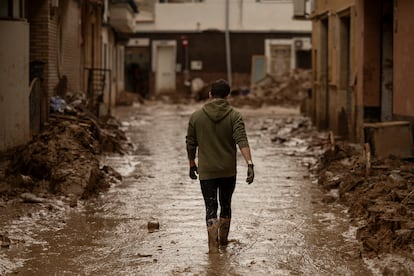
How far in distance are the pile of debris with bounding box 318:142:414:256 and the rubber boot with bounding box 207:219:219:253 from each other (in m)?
1.33

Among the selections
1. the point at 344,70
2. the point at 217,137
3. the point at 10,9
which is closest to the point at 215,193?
the point at 217,137

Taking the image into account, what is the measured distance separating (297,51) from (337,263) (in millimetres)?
35284

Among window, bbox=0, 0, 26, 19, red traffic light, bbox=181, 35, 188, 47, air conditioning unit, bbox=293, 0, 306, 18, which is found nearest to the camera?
window, bbox=0, 0, 26, 19

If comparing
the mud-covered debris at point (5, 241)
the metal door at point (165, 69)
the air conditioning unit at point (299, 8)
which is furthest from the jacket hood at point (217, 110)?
A: the metal door at point (165, 69)

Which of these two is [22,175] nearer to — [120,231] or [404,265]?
[120,231]

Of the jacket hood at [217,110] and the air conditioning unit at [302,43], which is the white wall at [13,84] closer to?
the jacket hood at [217,110]

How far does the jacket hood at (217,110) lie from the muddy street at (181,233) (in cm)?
123

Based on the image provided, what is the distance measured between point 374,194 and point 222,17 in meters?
33.3

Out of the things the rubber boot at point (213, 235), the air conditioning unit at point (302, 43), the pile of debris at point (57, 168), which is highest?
the air conditioning unit at point (302, 43)

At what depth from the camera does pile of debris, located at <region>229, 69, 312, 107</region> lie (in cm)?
3709

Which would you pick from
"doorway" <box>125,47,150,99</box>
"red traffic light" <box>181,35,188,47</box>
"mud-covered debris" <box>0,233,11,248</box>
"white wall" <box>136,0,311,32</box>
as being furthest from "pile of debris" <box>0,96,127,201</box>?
"doorway" <box>125,47,150,99</box>

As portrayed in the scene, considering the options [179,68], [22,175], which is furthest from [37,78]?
[179,68]

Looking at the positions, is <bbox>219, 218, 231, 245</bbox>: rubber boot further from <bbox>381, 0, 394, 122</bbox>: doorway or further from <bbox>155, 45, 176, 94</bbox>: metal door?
<bbox>155, 45, 176, 94</bbox>: metal door

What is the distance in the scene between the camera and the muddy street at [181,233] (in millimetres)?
7512
